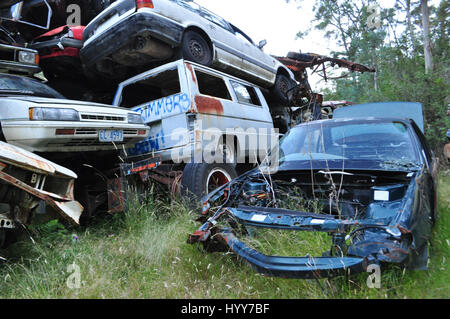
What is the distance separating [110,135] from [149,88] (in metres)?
2.01

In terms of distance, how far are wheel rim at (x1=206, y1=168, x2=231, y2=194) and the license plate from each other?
3.80 feet

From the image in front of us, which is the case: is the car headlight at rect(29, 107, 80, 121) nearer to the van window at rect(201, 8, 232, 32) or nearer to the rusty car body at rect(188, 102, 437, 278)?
the rusty car body at rect(188, 102, 437, 278)

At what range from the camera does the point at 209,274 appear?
2.34 m

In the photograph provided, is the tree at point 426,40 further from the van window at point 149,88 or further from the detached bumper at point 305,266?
the detached bumper at point 305,266

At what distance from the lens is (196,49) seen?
4918mm

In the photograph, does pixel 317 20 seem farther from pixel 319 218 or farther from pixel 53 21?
pixel 319 218

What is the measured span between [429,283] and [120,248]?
2.38 m

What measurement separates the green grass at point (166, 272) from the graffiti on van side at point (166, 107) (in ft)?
4.40

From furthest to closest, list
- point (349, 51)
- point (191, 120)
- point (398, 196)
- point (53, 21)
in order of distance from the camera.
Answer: point (349, 51) → point (53, 21) → point (191, 120) → point (398, 196)

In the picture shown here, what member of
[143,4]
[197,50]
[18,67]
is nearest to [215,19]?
[197,50]

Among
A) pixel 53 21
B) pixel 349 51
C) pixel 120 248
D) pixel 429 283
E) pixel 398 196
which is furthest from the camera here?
pixel 349 51

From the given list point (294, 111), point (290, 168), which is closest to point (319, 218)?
point (290, 168)

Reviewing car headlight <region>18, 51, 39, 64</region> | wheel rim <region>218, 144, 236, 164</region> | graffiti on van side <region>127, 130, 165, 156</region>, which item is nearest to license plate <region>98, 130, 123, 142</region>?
graffiti on van side <region>127, 130, 165, 156</region>

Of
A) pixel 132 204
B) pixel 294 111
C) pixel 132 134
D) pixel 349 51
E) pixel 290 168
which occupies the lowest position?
pixel 132 204
